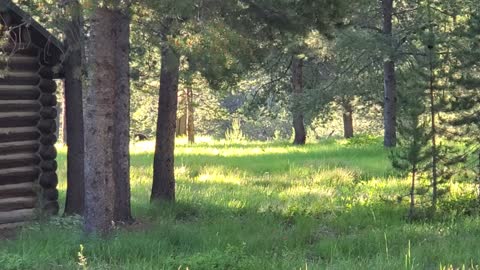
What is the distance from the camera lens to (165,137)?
10766mm

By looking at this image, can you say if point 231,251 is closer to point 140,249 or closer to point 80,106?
point 140,249

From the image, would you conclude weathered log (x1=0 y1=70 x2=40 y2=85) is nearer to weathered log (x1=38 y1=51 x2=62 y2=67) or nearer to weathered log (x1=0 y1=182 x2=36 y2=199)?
weathered log (x1=38 y1=51 x2=62 y2=67)

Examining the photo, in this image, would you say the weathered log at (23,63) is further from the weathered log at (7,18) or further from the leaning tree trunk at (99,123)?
the leaning tree trunk at (99,123)

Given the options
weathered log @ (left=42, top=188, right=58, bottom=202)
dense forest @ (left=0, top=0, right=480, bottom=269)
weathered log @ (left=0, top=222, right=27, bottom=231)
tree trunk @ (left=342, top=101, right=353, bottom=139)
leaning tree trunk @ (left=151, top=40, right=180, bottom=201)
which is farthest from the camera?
tree trunk @ (left=342, top=101, right=353, bottom=139)

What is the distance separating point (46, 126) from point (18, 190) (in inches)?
47.0

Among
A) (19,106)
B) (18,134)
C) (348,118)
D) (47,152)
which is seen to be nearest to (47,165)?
(47,152)

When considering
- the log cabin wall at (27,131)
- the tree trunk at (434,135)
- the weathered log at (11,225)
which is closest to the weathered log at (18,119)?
the log cabin wall at (27,131)

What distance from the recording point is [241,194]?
485 inches

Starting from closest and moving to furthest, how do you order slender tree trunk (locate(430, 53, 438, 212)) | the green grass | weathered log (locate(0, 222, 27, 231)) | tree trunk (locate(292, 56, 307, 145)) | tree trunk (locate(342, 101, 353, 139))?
the green grass, slender tree trunk (locate(430, 53, 438, 212)), weathered log (locate(0, 222, 27, 231)), tree trunk (locate(292, 56, 307, 145)), tree trunk (locate(342, 101, 353, 139))

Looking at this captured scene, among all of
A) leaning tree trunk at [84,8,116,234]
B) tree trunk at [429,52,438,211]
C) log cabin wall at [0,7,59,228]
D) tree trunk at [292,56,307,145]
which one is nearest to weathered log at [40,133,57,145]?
log cabin wall at [0,7,59,228]

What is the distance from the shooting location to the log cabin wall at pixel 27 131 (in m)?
9.90

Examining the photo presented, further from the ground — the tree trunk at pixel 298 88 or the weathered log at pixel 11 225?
the tree trunk at pixel 298 88

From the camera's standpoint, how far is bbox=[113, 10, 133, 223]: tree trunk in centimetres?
953

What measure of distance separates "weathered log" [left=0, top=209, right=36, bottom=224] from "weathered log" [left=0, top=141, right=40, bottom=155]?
1.01 metres
